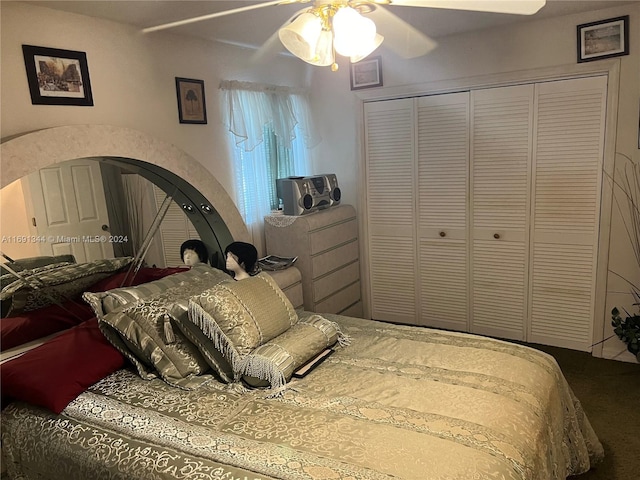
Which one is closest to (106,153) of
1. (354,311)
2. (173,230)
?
(173,230)

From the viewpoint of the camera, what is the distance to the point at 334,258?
3740 mm

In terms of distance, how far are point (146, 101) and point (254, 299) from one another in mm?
1340

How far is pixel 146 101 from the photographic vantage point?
2732 millimetres

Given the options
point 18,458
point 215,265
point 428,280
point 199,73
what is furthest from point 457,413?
point 199,73

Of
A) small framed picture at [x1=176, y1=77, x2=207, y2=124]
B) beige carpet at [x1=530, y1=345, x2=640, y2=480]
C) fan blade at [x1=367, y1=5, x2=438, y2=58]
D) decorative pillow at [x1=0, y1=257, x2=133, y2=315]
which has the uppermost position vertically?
fan blade at [x1=367, y1=5, x2=438, y2=58]

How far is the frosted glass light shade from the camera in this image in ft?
4.99

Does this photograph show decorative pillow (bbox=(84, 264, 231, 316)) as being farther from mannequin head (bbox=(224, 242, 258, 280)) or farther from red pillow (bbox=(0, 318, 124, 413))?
mannequin head (bbox=(224, 242, 258, 280))

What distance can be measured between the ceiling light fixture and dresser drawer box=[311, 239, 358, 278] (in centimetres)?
202

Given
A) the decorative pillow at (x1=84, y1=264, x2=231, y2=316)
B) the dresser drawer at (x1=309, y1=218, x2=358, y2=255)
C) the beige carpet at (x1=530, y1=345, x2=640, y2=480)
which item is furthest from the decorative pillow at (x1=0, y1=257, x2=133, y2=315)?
the beige carpet at (x1=530, y1=345, x2=640, y2=480)

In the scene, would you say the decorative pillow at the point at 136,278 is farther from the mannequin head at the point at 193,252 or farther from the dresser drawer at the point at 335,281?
the dresser drawer at the point at 335,281

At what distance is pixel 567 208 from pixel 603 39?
3.50 ft

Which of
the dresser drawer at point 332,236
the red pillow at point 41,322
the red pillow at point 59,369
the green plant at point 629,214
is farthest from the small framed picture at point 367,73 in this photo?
the red pillow at point 59,369

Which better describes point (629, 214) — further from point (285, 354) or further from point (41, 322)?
point (41, 322)

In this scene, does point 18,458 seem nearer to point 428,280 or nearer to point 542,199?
point 428,280
